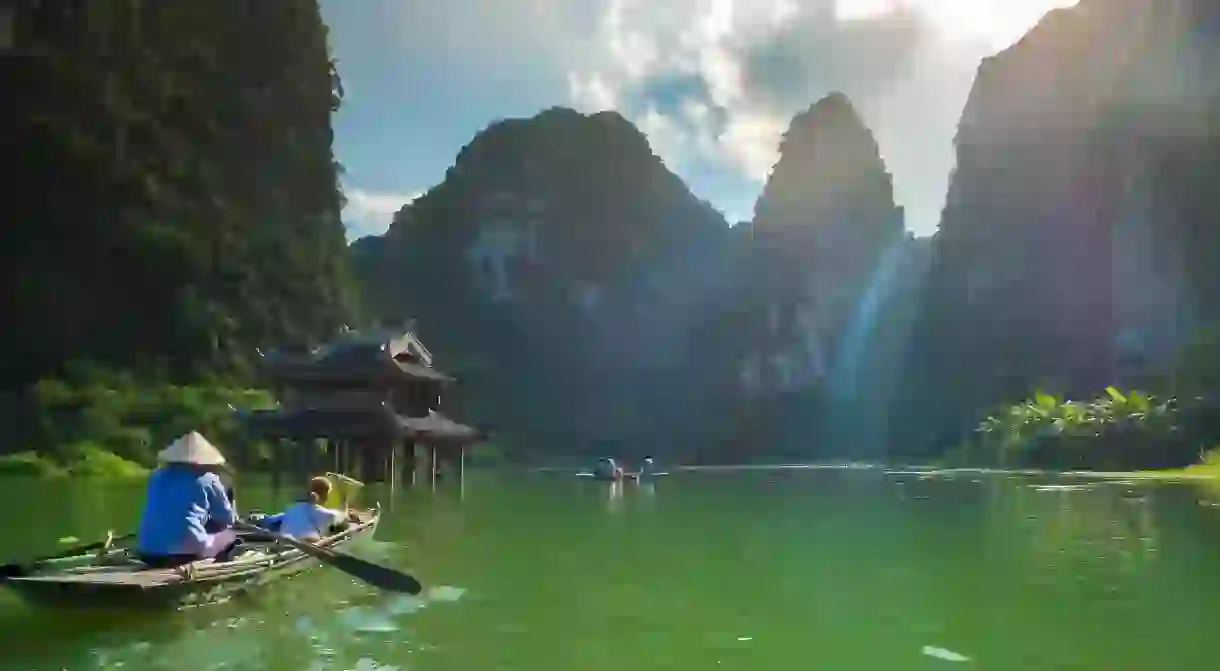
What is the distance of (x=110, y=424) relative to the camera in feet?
133

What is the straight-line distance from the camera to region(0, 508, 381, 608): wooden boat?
995cm

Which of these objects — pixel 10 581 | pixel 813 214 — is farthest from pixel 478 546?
pixel 813 214

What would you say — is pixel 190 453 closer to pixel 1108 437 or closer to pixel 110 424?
pixel 110 424

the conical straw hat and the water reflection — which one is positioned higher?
the conical straw hat

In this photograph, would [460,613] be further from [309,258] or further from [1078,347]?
[1078,347]

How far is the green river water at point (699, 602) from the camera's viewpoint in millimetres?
9586

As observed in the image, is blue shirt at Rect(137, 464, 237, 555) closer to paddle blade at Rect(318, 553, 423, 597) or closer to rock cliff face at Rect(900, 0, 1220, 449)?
paddle blade at Rect(318, 553, 423, 597)

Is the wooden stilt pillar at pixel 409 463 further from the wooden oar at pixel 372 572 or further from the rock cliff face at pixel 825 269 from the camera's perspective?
the rock cliff face at pixel 825 269

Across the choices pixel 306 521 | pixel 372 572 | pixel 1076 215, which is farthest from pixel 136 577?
pixel 1076 215

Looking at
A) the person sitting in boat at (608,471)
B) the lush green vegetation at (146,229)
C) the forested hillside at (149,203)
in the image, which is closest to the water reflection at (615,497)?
the person sitting in boat at (608,471)

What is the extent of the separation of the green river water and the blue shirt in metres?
0.79

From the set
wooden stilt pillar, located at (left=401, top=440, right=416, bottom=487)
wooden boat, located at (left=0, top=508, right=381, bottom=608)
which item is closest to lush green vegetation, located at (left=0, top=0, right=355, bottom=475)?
wooden stilt pillar, located at (left=401, top=440, right=416, bottom=487)

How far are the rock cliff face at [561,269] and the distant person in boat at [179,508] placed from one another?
329ft

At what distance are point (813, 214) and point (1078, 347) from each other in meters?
41.4
